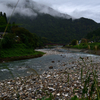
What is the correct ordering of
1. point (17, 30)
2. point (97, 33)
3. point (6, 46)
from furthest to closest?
point (97, 33) → point (17, 30) → point (6, 46)

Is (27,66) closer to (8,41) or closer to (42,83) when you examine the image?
(42,83)

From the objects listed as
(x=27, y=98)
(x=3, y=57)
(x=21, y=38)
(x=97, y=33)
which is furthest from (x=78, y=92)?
(x=97, y=33)

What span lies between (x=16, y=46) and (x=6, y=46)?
3.65m

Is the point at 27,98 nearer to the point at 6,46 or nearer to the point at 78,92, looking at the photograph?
the point at 78,92

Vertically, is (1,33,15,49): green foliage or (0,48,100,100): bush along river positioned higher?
(1,33,15,49): green foliage

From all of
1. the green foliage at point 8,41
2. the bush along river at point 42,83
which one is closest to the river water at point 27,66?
the bush along river at point 42,83

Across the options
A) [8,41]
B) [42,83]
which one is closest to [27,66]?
[42,83]

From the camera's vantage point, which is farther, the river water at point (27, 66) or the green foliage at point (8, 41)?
the green foliage at point (8, 41)

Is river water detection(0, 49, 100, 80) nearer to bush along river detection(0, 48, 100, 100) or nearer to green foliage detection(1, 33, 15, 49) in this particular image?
bush along river detection(0, 48, 100, 100)

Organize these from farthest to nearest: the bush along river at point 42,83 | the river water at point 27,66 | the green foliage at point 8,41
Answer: the green foliage at point 8,41, the river water at point 27,66, the bush along river at point 42,83

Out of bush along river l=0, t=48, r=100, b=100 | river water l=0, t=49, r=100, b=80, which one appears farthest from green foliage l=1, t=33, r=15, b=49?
bush along river l=0, t=48, r=100, b=100

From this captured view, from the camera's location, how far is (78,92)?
5.89 metres

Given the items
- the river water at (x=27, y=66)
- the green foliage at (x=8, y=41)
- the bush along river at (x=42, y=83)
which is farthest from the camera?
the green foliage at (x=8, y=41)

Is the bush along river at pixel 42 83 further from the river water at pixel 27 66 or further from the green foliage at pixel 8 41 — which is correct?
the green foliage at pixel 8 41
